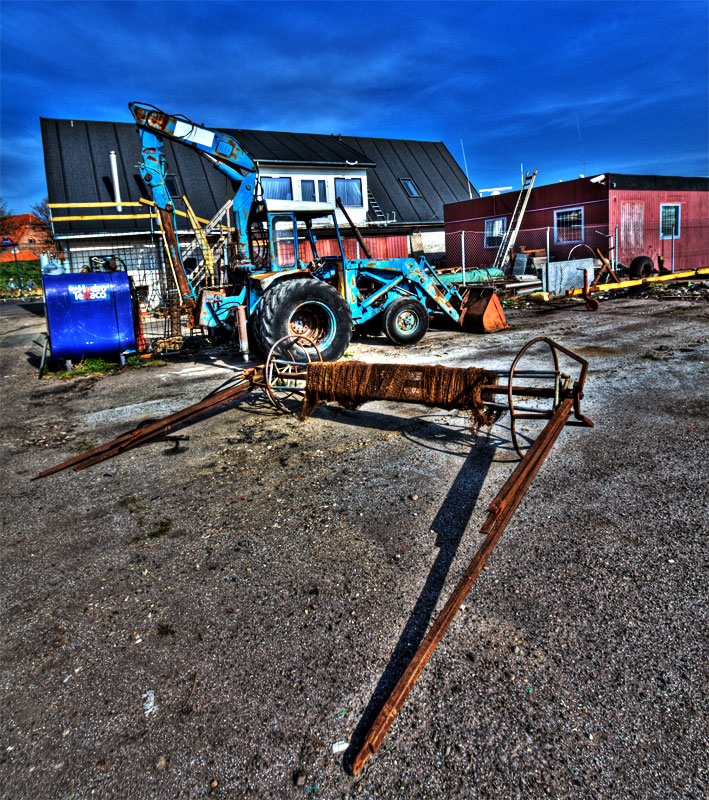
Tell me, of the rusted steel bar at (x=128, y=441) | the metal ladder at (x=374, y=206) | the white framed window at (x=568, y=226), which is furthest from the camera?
the metal ladder at (x=374, y=206)

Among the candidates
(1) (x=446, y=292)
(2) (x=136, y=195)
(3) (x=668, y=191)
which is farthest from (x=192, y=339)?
(3) (x=668, y=191)

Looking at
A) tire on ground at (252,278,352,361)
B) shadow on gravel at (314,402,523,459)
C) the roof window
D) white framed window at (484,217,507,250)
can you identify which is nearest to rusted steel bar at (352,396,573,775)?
shadow on gravel at (314,402,523,459)

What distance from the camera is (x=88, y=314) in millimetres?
9891

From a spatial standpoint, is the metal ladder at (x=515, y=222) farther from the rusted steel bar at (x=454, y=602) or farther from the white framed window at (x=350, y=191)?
the rusted steel bar at (x=454, y=602)

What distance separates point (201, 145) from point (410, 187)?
22.6 metres

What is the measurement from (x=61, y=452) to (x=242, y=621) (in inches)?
148

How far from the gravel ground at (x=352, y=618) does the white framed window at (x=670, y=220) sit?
871 inches

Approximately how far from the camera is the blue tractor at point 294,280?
9023 millimetres

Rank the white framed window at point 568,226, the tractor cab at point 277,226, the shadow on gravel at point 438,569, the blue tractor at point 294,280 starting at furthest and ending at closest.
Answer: the white framed window at point 568,226, the tractor cab at point 277,226, the blue tractor at point 294,280, the shadow on gravel at point 438,569

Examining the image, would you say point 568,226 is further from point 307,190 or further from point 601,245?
point 307,190

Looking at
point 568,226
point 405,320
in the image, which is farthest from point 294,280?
point 568,226

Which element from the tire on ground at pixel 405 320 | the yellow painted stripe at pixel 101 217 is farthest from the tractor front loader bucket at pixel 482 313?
the yellow painted stripe at pixel 101 217

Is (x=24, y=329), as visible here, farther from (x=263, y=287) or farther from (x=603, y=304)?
(x=603, y=304)

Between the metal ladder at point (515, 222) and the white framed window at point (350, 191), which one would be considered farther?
the white framed window at point (350, 191)
